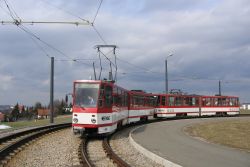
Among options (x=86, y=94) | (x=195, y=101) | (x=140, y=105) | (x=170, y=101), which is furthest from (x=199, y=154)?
(x=195, y=101)

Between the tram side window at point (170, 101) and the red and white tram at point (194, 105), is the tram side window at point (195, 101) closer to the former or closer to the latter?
the red and white tram at point (194, 105)

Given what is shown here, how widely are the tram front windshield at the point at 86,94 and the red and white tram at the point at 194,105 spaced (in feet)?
74.2

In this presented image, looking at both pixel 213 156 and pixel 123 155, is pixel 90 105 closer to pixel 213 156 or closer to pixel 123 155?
pixel 123 155

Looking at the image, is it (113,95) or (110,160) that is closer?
(110,160)

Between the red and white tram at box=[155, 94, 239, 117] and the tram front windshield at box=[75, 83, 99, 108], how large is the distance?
22.6 metres

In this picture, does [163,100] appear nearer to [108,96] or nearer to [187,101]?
[187,101]

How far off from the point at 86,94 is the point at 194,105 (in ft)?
93.7

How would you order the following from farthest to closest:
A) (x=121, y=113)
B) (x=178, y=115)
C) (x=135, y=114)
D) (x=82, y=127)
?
(x=178, y=115) < (x=135, y=114) < (x=121, y=113) < (x=82, y=127)

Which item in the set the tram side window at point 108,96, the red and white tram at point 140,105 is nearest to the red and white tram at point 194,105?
the red and white tram at point 140,105

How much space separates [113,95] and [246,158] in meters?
10.2

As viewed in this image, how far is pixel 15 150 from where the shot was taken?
52.4 ft

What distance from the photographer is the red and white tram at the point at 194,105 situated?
42969 millimetres

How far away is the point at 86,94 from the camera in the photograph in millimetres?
20578

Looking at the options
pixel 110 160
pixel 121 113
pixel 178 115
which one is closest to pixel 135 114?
pixel 121 113
